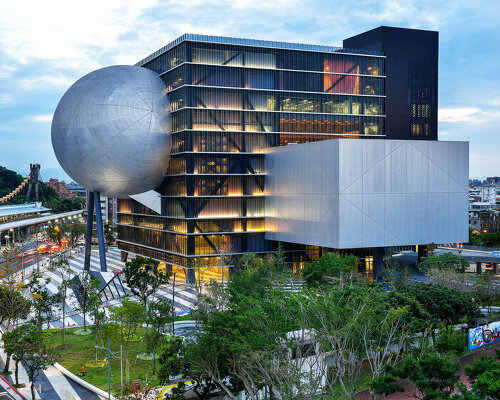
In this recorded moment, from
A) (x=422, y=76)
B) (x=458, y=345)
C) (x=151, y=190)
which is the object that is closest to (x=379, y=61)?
(x=422, y=76)

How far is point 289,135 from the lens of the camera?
260 ft

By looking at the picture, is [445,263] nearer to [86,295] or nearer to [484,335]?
[484,335]

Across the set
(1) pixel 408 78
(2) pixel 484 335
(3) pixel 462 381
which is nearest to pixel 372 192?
(2) pixel 484 335

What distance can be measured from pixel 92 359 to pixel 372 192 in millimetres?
38726

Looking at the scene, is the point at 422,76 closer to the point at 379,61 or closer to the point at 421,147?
the point at 379,61

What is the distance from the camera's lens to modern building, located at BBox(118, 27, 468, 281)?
69750mm

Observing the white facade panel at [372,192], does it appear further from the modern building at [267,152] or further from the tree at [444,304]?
the tree at [444,304]

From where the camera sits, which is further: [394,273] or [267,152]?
[267,152]

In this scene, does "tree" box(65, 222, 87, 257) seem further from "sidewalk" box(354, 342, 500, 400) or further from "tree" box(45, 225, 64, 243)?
"sidewalk" box(354, 342, 500, 400)

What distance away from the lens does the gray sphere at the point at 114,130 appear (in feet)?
238

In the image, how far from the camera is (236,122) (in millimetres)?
76188

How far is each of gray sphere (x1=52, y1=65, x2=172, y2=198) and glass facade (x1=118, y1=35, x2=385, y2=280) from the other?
295 cm

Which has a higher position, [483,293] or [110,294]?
[483,293]

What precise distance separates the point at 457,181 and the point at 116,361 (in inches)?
1970
